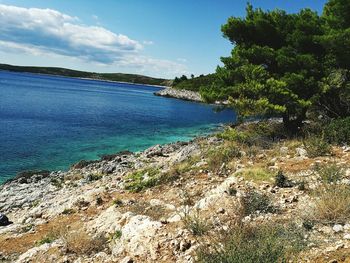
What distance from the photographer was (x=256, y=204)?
349 inches

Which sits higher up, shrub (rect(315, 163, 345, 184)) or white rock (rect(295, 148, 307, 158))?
shrub (rect(315, 163, 345, 184))

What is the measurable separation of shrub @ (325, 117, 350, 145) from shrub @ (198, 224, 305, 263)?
926 centimetres

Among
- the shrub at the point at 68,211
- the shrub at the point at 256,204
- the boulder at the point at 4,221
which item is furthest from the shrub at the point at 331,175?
the boulder at the point at 4,221

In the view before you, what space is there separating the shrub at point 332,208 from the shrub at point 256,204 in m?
1.10

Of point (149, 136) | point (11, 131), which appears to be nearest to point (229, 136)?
point (149, 136)

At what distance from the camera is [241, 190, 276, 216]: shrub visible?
28.7 ft

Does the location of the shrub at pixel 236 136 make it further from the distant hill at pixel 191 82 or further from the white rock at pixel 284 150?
the distant hill at pixel 191 82

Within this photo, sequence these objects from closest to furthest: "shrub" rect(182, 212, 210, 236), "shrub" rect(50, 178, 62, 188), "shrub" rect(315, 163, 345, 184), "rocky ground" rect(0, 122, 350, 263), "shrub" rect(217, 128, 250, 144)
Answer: "rocky ground" rect(0, 122, 350, 263)
"shrub" rect(182, 212, 210, 236)
"shrub" rect(315, 163, 345, 184)
"shrub" rect(217, 128, 250, 144)
"shrub" rect(50, 178, 62, 188)

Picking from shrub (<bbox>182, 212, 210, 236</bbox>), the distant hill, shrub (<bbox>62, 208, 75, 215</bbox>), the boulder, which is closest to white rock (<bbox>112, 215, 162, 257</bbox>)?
shrub (<bbox>182, 212, 210, 236</bbox>)

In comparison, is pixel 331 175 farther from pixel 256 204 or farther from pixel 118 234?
pixel 118 234

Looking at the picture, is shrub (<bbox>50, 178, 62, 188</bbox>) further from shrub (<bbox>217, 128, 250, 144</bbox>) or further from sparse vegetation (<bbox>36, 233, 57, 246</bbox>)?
sparse vegetation (<bbox>36, 233, 57, 246</bbox>)

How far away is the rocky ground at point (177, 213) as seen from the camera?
7621 millimetres

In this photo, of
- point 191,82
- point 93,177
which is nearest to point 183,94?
point 191,82

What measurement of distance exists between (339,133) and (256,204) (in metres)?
8.45
